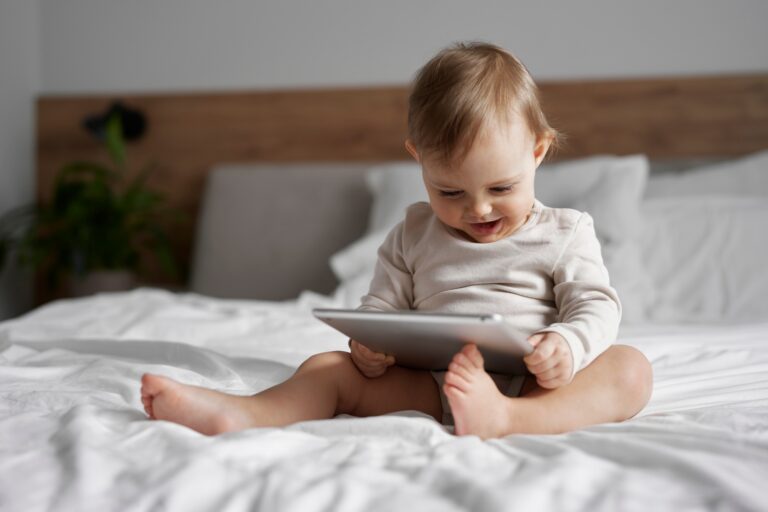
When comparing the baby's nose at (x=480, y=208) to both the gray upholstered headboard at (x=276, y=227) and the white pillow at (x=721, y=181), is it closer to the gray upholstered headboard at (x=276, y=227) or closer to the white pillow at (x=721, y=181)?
the white pillow at (x=721, y=181)

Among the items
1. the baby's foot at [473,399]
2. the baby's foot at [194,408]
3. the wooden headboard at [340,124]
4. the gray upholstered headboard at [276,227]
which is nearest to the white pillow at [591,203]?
the gray upholstered headboard at [276,227]

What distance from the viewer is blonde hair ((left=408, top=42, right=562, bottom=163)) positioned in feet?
3.43

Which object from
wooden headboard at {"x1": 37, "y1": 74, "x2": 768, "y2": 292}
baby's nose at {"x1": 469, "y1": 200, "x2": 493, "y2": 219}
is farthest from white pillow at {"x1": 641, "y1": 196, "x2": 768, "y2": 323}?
baby's nose at {"x1": 469, "y1": 200, "x2": 493, "y2": 219}

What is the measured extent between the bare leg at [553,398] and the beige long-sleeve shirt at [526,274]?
4cm

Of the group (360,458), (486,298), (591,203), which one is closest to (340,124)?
(591,203)

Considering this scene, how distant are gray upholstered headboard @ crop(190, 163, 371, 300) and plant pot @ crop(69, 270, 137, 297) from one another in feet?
0.82

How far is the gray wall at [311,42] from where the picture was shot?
103 inches

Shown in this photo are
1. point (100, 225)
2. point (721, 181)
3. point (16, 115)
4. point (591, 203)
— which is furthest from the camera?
point (16, 115)

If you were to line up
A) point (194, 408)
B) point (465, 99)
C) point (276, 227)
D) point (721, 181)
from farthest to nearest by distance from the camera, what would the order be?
point (276, 227)
point (721, 181)
point (465, 99)
point (194, 408)

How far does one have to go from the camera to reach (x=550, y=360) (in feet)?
3.19

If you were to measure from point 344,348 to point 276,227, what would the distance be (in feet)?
4.12

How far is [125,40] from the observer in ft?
10.3

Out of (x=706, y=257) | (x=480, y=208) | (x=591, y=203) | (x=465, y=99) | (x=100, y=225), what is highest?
(x=465, y=99)

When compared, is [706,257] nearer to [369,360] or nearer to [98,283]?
[369,360]
